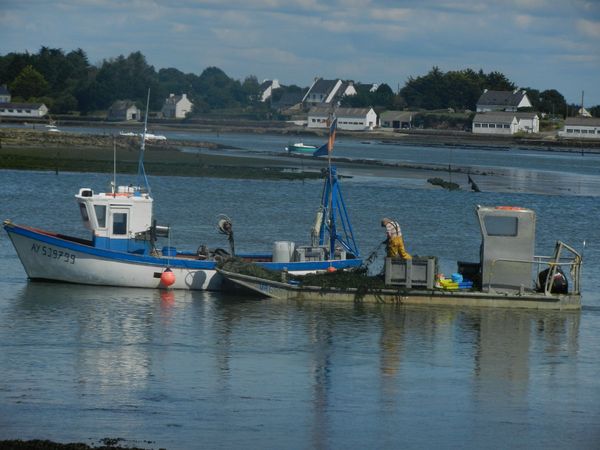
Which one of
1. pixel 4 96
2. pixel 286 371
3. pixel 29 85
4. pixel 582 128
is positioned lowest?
pixel 286 371

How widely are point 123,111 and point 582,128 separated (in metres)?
64.6

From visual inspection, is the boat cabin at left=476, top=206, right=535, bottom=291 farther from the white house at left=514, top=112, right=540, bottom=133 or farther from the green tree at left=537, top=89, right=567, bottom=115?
the green tree at left=537, top=89, right=567, bottom=115

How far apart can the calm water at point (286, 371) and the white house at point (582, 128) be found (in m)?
120

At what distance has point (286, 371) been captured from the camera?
66.0 feet

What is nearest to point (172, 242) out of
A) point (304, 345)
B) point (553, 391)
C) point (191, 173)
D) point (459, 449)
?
point (304, 345)

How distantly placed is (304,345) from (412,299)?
4.28 metres

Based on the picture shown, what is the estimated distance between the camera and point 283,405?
17.7 metres

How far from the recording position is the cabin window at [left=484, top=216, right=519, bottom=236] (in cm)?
2589

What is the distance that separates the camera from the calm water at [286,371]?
16.2 meters

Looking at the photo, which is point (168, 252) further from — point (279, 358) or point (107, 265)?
point (279, 358)

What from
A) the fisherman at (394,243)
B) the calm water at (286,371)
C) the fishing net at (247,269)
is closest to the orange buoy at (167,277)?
the calm water at (286,371)

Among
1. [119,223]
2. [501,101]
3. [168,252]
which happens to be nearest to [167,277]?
[168,252]

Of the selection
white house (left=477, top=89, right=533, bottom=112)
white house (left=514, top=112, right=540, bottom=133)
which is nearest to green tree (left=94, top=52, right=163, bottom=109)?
white house (left=477, top=89, right=533, bottom=112)

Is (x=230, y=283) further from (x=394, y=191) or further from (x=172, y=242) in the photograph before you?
(x=394, y=191)
